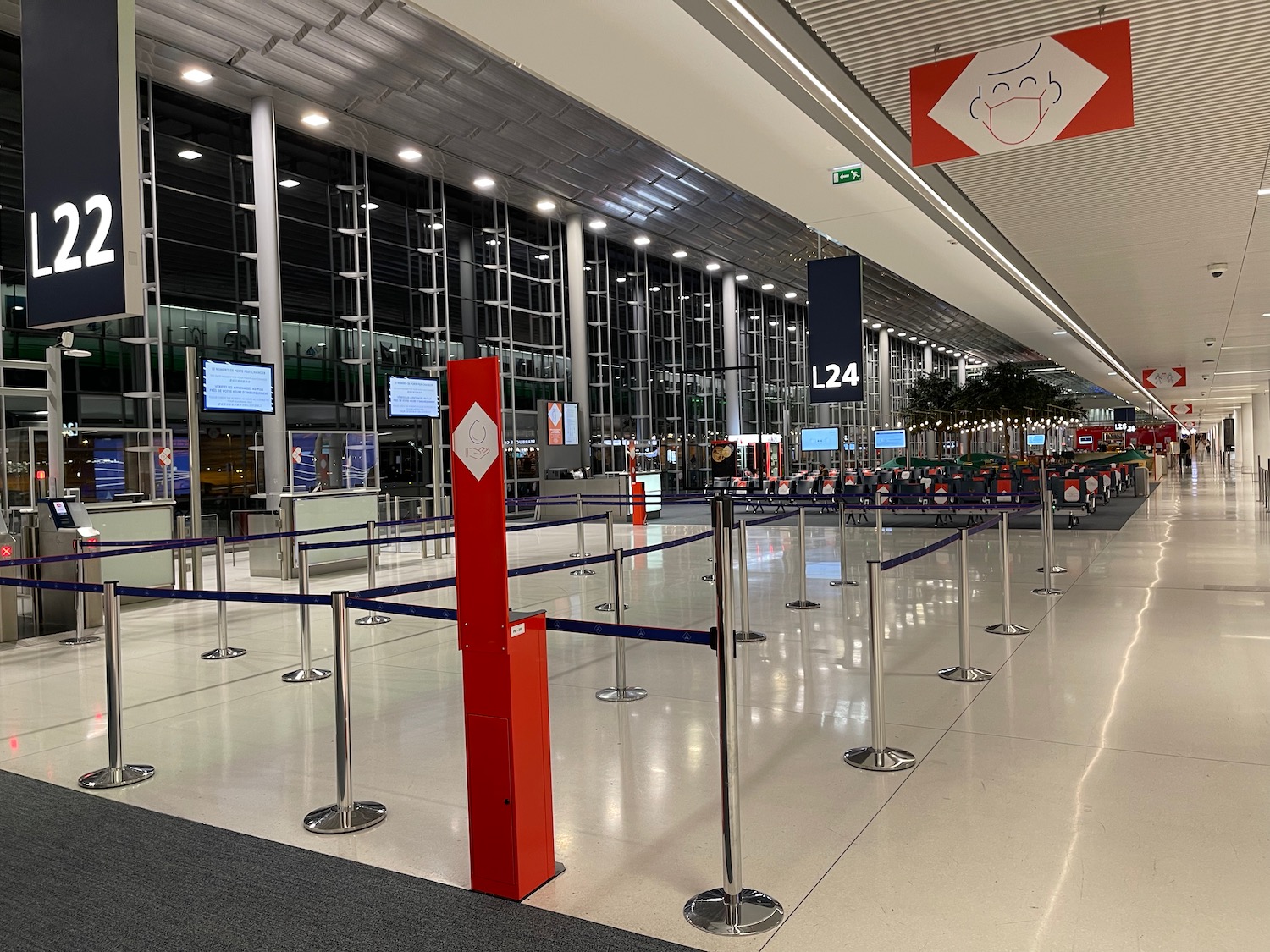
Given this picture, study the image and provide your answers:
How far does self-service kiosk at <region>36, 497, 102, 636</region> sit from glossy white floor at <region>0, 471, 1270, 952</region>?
53 centimetres

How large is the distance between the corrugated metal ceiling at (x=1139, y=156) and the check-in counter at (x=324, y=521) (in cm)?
1019

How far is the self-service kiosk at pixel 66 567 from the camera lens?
959 cm

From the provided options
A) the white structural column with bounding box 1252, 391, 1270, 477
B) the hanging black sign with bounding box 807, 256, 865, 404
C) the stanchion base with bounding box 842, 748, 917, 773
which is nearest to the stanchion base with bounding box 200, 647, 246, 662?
the stanchion base with bounding box 842, 748, 917, 773

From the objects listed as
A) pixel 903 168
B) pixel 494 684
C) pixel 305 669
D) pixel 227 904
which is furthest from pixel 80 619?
pixel 903 168

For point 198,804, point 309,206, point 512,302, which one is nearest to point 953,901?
point 198,804

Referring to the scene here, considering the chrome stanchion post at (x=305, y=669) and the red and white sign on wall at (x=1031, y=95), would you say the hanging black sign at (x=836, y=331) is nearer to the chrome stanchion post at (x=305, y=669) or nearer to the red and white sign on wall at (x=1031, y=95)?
the red and white sign on wall at (x=1031, y=95)

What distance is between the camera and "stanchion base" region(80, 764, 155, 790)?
473cm

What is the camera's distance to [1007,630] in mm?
7945

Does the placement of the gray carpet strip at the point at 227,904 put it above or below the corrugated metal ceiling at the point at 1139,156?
below

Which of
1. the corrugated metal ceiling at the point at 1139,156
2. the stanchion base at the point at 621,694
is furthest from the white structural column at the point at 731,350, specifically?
the stanchion base at the point at 621,694

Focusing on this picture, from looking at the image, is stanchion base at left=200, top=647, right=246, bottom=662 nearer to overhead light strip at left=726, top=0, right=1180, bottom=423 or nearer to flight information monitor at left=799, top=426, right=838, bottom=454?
overhead light strip at left=726, top=0, right=1180, bottom=423

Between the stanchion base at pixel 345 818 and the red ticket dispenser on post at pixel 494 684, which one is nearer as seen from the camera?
the red ticket dispenser on post at pixel 494 684

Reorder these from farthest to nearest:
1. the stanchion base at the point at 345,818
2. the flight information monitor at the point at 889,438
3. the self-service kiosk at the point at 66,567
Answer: the flight information monitor at the point at 889,438
the self-service kiosk at the point at 66,567
the stanchion base at the point at 345,818

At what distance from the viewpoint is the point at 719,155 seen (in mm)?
8523
